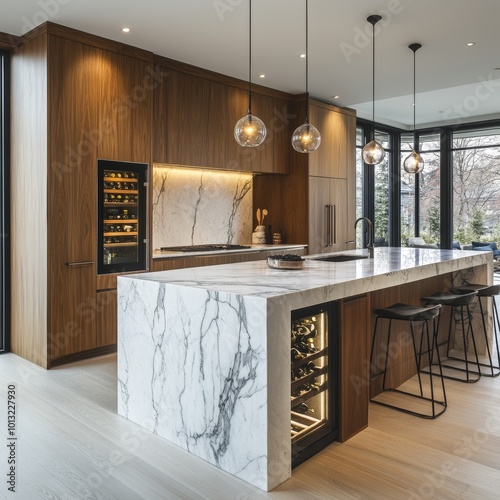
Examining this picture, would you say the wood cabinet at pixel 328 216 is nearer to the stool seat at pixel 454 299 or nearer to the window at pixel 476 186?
the stool seat at pixel 454 299

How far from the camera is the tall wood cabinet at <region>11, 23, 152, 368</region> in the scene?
13.4 feet

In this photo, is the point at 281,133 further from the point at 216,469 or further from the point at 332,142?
the point at 216,469

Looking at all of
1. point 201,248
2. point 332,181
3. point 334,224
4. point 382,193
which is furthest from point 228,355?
point 382,193

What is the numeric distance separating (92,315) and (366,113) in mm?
6406

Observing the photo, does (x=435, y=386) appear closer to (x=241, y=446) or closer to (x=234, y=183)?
(x=241, y=446)

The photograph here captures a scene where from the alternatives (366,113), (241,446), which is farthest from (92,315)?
(366,113)

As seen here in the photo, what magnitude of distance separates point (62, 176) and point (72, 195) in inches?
7.0

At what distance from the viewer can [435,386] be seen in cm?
377

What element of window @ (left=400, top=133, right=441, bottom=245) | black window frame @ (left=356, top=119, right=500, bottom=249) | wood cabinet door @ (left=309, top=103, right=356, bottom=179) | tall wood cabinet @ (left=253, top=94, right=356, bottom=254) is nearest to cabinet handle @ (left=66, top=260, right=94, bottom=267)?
tall wood cabinet @ (left=253, top=94, right=356, bottom=254)

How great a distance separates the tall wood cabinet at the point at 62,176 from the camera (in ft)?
13.4

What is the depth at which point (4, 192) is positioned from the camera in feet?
14.7

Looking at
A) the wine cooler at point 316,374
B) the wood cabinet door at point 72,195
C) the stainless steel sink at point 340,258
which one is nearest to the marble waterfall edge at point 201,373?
the wine cooler at point 316,374

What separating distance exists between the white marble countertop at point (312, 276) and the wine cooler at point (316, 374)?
0.54 ft

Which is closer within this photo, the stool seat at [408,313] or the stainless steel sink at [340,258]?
the stool seat at [408,313]
